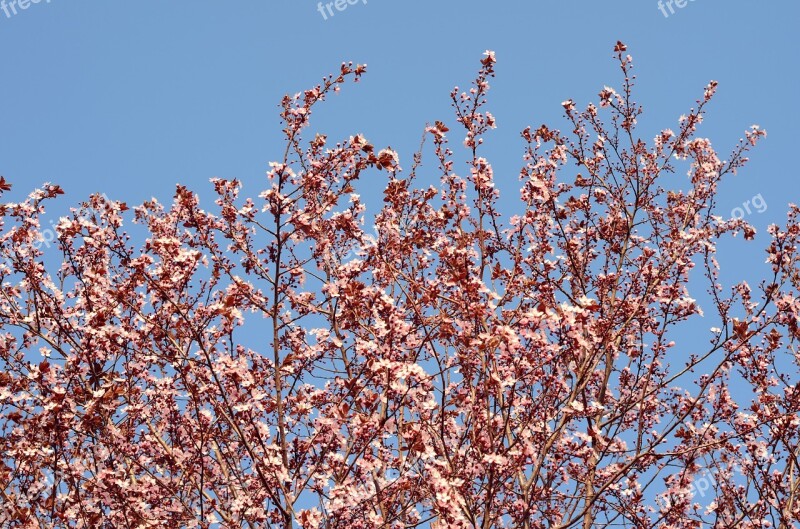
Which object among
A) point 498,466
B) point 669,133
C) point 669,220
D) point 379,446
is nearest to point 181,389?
point 379,446

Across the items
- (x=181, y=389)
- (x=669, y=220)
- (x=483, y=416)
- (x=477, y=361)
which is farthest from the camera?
(x=669, y=220)

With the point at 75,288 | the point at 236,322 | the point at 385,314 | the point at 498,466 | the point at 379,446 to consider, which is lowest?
the point at 498,466

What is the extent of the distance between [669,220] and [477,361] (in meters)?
4.72

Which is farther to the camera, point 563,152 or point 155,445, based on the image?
point 563,152

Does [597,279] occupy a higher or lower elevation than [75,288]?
lower

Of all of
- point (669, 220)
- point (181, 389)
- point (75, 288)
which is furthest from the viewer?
point (669, 220)

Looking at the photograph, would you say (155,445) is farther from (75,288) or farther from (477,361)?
(477,361)

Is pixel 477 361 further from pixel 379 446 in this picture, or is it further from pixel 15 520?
pixel 15 520

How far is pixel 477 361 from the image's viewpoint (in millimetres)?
6281

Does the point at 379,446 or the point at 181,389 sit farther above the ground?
the point at 181,389

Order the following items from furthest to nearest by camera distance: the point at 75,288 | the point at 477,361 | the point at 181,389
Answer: the point at 75,288 < the point at 181,389 < the point at 477,361

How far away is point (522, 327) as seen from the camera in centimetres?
611

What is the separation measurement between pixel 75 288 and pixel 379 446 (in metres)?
4.47

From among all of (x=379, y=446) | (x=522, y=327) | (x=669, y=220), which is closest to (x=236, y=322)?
(x=379, y=446)
